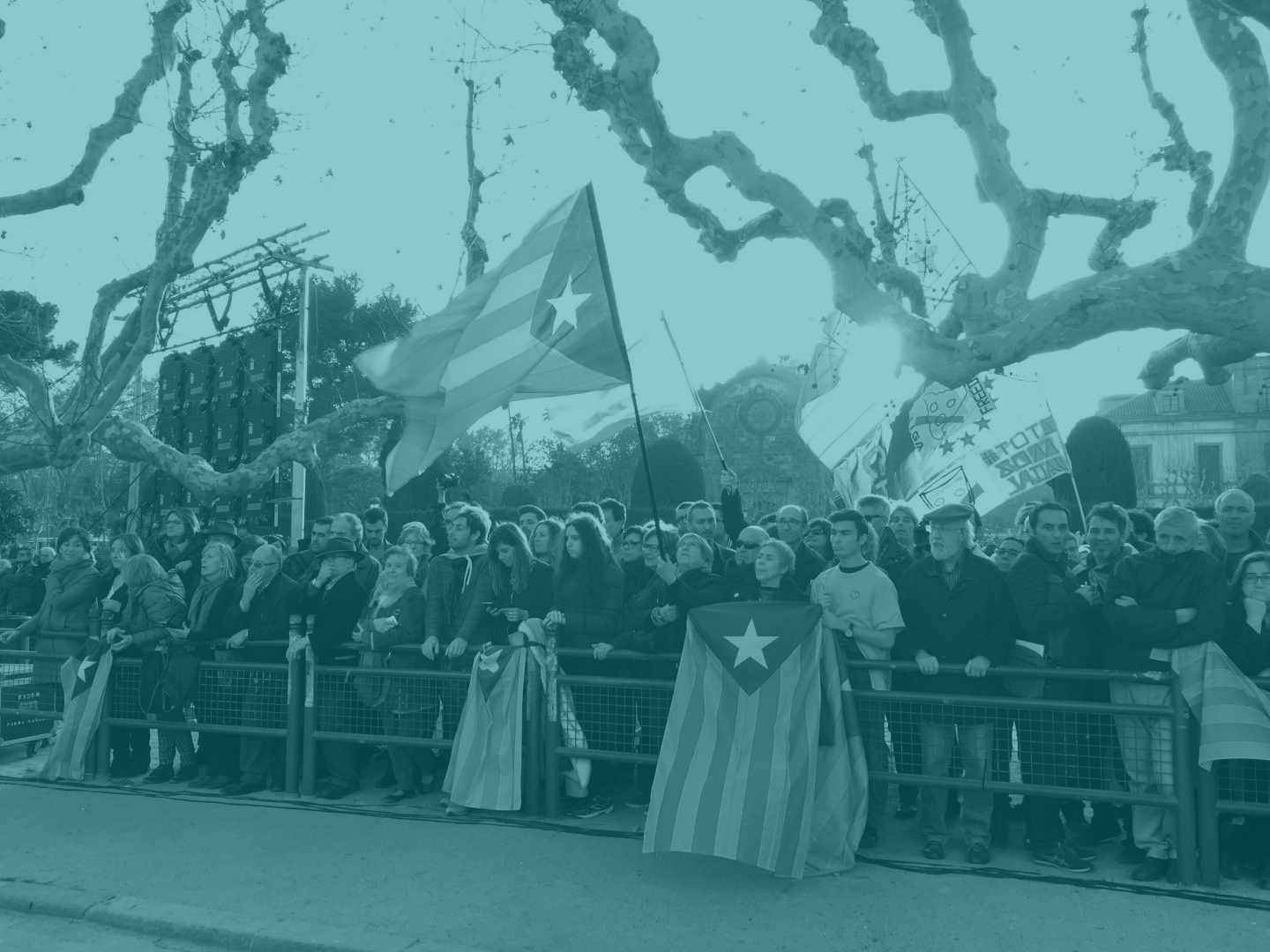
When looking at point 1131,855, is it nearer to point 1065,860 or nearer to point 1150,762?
point 1065,860

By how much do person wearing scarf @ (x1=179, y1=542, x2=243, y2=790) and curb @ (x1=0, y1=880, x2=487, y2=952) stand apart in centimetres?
203

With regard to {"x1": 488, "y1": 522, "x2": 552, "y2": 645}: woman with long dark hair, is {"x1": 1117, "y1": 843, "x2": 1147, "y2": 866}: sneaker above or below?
below

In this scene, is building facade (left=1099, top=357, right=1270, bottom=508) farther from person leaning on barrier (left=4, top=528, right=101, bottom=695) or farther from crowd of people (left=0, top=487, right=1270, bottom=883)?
person leaning on barrier (left=4, top=528, right=101, bottom=695)

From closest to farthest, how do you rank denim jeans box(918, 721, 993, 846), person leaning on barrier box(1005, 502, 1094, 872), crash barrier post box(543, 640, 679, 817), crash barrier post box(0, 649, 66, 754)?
person leaning on barrier box(1005, 502, 1094, 872) < denim jeans box(918, 721, 993, 846) < crash barrier post box(543, 640, 679, 817) < crash barrier post box(0, 649, 66, 754)

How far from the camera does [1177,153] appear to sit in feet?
33.2

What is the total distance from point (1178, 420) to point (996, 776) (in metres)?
59.4

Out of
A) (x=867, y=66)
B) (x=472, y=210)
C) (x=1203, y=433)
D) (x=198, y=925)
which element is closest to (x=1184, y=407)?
(x=1203, y=433)

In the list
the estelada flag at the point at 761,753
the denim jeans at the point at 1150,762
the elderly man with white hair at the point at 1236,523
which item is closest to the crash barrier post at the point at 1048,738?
the denim jeans at the point at 1150,762

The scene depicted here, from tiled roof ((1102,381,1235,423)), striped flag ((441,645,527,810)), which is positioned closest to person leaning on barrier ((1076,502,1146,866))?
striped flag ((441,645,527,810))

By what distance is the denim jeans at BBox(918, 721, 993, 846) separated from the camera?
596 cm

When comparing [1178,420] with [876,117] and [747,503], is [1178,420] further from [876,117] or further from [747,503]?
[876,117]

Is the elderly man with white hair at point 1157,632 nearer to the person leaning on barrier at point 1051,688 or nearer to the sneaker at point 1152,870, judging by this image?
the sneaker at point 1152,870

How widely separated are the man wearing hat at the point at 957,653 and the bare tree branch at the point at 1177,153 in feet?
14.3

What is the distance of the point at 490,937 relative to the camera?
16.7ft
